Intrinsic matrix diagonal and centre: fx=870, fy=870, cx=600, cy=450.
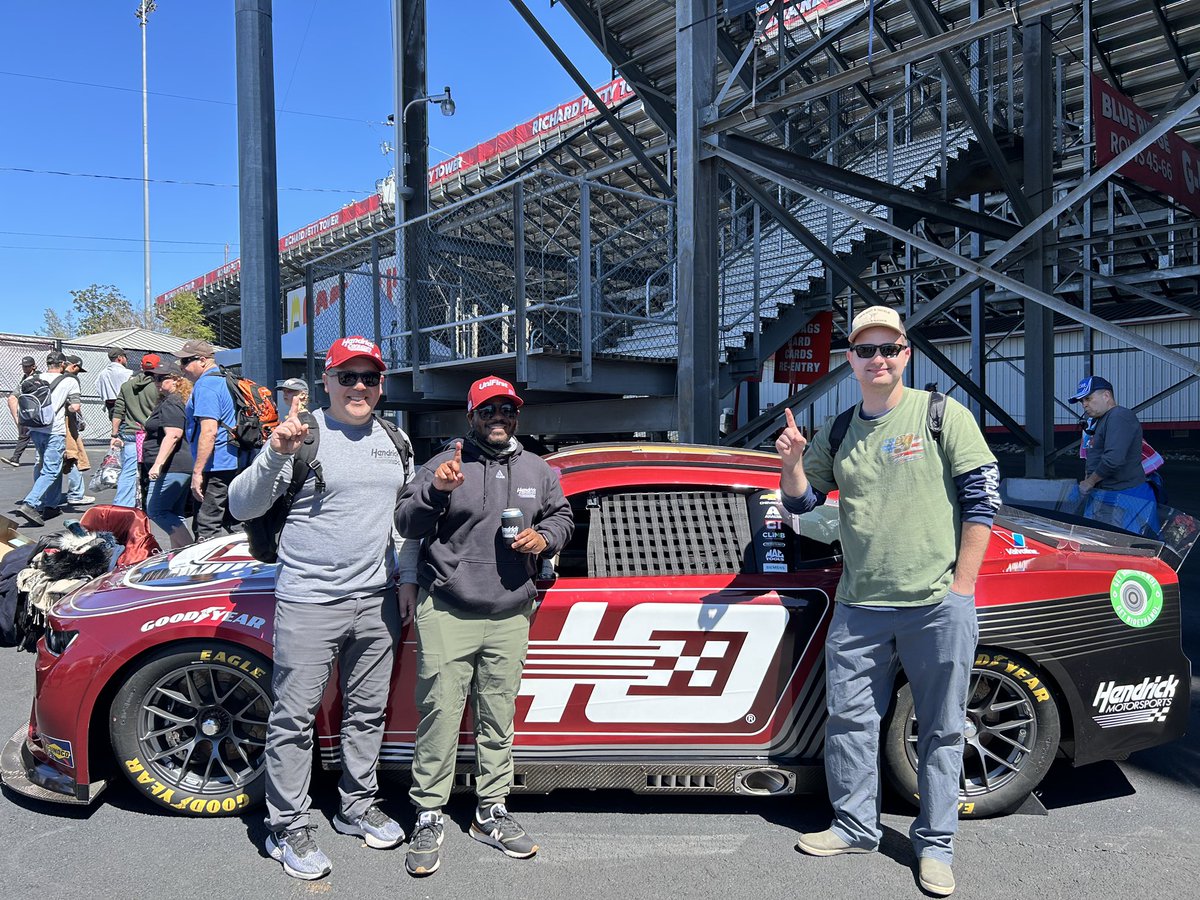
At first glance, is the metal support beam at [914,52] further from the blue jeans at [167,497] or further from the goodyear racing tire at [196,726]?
the goodyear racing tire at [196,726]

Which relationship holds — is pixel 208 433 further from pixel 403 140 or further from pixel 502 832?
pixel 403 140

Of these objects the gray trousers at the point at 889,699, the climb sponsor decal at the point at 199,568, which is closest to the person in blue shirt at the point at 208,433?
the climb sponsor decal at the point at 199,568

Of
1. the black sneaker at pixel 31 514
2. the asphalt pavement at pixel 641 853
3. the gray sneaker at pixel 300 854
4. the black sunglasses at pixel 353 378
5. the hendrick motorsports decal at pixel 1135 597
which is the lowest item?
the asphalt pavement at pixel 641 853

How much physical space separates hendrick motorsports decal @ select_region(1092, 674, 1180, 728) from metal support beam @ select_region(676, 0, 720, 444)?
4.56m

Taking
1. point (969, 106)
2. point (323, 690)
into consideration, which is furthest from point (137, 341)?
point (323, 690)

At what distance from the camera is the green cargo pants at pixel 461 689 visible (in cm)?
299

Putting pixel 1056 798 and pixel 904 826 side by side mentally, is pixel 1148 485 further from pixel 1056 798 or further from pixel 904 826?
pixel 904 826

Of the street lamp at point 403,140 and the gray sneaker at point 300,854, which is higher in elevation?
the street lamp at point 403,140

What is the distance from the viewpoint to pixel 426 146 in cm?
1159

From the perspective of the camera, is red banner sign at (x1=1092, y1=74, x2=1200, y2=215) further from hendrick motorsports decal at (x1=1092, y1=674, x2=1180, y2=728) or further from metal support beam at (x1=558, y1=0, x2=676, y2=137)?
hendrick motorsports decal at (x1=1092, y1=674, x2=1180, y2=728)

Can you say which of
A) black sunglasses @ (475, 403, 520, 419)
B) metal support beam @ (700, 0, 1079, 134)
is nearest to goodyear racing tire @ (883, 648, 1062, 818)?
black sunglasses @ (475, 403, 520, 419)

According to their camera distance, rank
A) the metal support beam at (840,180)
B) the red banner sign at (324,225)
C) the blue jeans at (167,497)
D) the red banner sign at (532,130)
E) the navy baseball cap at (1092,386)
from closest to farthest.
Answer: the navy baseball cap at (1092,386) → the blue jeans at (167,497) → the metal support beam at (840,180) → the red banner sign at (532,130) → the red banner sign at (324,225)

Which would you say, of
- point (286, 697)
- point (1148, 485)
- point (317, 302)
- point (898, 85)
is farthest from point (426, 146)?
point (286, 697)

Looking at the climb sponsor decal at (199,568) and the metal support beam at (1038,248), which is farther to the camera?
the metal support beam at (1038,248)
